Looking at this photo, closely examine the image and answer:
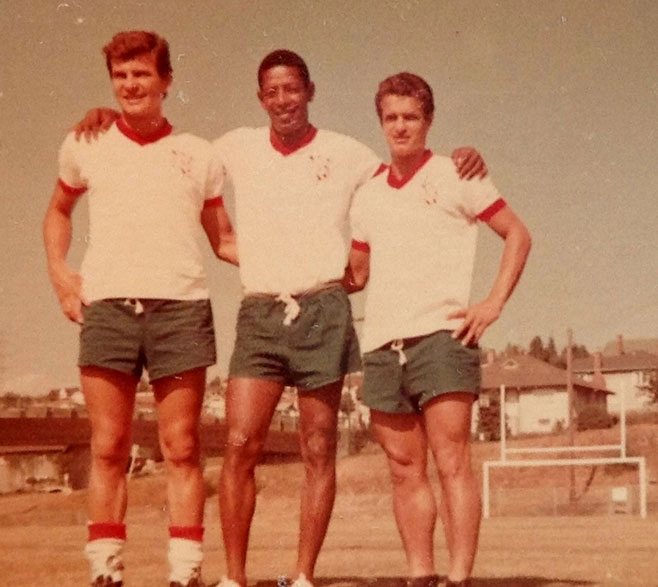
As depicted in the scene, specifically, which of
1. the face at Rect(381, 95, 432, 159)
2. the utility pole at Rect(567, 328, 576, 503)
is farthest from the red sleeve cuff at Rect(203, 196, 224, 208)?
the utility pole at Rect(567, 328, 576, 503)

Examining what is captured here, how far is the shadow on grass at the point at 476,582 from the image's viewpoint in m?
2.53

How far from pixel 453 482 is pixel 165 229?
755mm

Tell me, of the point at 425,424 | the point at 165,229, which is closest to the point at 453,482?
the point at 425,424

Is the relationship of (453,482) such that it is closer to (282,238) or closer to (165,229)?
(282,238)

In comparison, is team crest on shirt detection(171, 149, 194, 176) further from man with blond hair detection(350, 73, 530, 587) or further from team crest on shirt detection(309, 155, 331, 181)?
man with blond hair detection(350, 73, 530, 587)

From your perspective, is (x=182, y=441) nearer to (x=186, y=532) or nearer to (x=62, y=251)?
(x=186, y=532)

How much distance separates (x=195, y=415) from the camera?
2379 millimetres

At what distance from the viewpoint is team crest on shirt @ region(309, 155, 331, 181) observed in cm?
255

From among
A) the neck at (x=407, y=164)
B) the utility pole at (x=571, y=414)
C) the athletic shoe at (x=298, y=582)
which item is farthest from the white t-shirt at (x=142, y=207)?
the utility pole at (x=571, y=414)

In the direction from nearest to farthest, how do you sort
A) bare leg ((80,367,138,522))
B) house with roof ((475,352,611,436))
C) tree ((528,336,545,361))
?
bare leg ((80,367,138,522)) < tree ((528,336,545,361)) < house with roof ((475,352,611,436))

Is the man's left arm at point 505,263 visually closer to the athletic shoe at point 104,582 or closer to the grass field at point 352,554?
the grass field at point 352,554

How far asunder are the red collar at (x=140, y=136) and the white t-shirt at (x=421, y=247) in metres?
0.45

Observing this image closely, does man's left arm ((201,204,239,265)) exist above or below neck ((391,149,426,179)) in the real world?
below

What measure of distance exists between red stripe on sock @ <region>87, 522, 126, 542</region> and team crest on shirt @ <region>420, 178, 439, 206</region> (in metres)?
0.90
